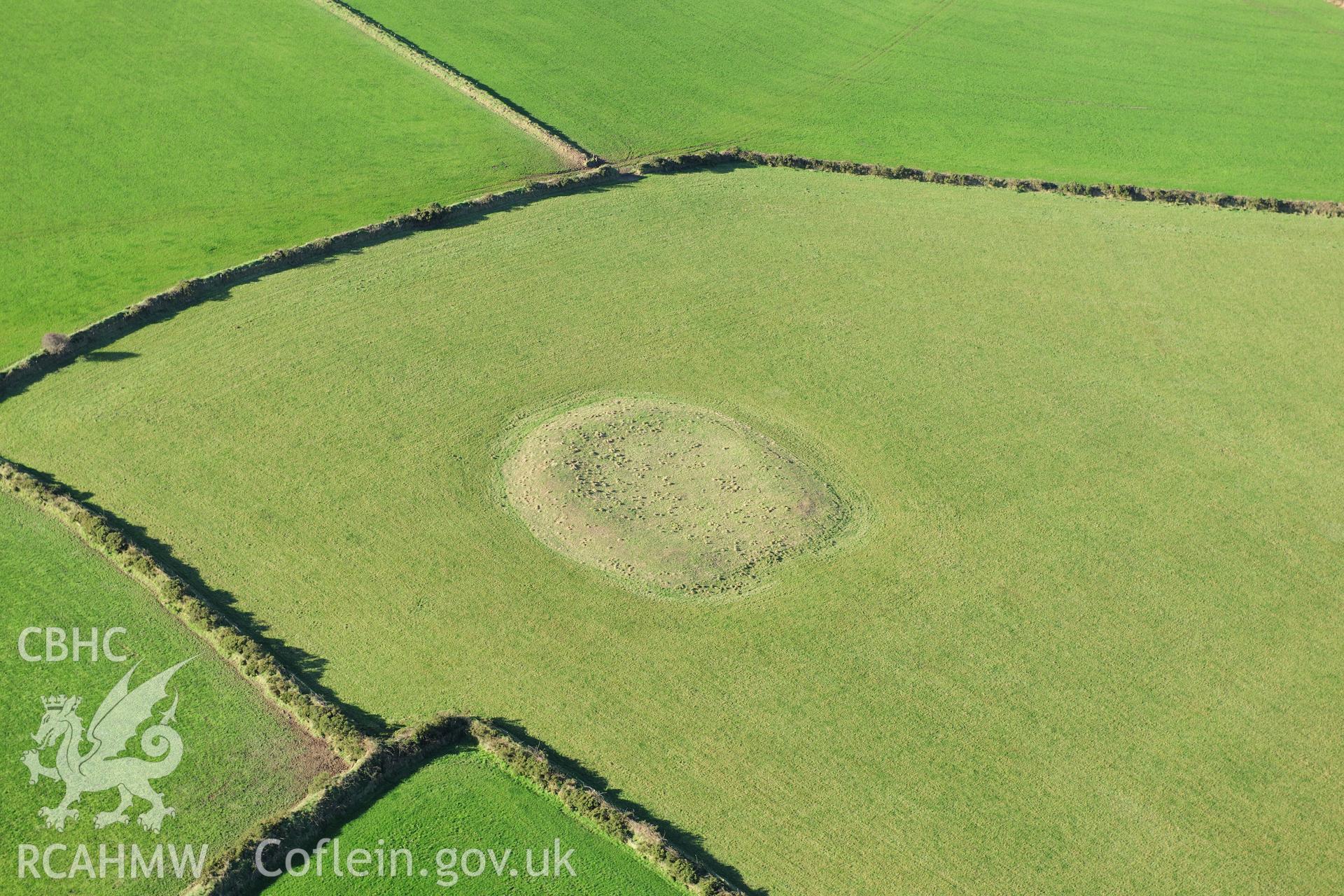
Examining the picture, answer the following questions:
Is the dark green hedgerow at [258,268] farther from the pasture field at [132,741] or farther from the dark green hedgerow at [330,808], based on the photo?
the dark green hedgerow at [330,808]

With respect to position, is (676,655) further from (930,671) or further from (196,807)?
A: (196,807)

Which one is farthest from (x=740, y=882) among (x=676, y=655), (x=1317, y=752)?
(x=1317, y=752)

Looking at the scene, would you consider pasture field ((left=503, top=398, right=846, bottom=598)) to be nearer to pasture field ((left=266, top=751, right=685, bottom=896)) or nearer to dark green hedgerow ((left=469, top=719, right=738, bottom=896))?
dark green hedgerow ((left=469, top=719, right=738, bottom=896))

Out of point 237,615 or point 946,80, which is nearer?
point 237,615

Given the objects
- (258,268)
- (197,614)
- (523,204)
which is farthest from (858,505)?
(258,268)

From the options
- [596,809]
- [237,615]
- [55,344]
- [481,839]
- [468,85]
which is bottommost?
[237,615]

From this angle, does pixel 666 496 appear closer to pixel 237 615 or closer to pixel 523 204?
pixel 237 615

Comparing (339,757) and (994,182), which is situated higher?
(994,182)

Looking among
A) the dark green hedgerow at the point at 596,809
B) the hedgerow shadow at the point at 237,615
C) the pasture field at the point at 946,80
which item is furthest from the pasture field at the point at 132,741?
the pasture field at the point at 946,80
